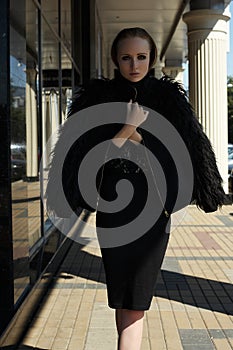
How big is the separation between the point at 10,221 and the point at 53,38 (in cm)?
446

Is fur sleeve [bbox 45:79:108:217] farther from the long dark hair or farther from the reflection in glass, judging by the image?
the reflection in glass

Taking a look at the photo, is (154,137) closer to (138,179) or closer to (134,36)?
(138,179)

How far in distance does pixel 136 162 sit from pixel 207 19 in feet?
38.4

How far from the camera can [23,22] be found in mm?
4117

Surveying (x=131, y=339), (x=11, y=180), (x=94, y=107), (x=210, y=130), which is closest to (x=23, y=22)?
(x=11, y=180)

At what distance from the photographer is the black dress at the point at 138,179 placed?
2.97 m

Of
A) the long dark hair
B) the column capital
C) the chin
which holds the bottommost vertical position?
the chin

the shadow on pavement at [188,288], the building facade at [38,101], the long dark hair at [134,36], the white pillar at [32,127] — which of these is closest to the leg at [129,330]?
the building facade at [38,101]

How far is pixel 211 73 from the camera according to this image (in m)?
14.2

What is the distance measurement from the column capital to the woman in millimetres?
11331

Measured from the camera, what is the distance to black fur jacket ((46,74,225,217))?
3.01m

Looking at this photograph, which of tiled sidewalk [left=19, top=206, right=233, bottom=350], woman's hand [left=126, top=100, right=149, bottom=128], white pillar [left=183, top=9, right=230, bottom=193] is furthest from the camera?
white pillar [left=183, top=9, right=230, bottom=193]

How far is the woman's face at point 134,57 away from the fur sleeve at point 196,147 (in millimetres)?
139

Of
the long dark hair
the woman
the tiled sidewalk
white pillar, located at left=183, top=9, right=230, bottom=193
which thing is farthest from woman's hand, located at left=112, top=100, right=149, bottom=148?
white pillar, located at left=183, top=9, right=230, bottom=193
